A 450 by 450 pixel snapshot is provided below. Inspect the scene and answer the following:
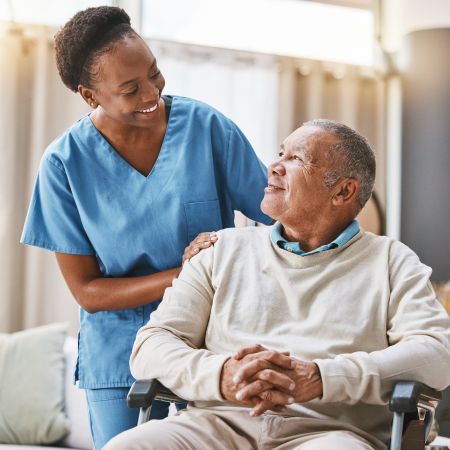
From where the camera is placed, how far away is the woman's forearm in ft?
4.91

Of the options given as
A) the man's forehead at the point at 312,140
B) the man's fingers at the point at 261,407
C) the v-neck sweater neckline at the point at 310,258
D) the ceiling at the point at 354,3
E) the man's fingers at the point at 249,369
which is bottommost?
the man's fingers at the point at 261,407

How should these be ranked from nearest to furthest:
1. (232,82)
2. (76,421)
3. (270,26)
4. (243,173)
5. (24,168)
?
(243,173), (76,421), (24,168), (232,82), (270,26)

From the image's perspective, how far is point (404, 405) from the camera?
108 cm

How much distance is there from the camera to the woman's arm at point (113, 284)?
1.50m

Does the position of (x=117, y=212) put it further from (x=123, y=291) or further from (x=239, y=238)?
(x=239, y=238)

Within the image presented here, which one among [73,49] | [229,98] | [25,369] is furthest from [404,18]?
[25,369]

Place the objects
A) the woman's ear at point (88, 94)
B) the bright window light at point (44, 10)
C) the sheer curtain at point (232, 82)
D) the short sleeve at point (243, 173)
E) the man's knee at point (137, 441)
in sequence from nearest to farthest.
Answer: the man's knee at point (137, 441) → the woman's ear at point (88, 94) → the short sleeve at point (243, 173) → the bright window light at point (44, 10) → the sheer curtain at point (232, 82)

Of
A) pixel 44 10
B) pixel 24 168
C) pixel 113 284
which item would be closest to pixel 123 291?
pixel 113 284

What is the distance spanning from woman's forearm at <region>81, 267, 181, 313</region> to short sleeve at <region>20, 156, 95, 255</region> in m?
0.12

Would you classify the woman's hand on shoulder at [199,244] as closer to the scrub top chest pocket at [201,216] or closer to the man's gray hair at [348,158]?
the scrub top chest pocket at [201,216]

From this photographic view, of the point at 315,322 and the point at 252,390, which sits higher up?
the point at 315,322

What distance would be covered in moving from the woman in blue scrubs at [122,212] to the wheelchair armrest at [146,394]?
0.29 m

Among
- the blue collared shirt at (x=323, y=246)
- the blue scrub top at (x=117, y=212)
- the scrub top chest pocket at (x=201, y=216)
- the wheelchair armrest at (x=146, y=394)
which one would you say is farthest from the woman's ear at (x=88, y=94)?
the wheelchair armrest at (x=146, y=394)

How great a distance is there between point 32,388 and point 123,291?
1323 mm
